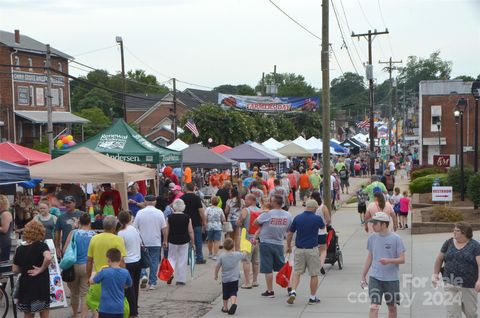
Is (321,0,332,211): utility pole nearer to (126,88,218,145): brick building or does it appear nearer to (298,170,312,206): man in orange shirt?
(298,170,312,206): man in orange shirt

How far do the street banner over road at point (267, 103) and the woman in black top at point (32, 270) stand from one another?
2044 inches

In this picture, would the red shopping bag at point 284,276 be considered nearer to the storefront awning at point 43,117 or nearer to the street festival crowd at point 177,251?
the street festival crowd at point 177,251

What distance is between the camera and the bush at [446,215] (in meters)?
19.8

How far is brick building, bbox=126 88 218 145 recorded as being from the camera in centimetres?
7531

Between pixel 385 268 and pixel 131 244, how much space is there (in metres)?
3.67

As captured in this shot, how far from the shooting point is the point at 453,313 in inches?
331

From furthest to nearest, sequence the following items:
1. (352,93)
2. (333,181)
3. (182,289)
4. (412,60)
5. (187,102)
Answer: (352,93) → (412,60) → (187,102) → (333,181) → (182,289)

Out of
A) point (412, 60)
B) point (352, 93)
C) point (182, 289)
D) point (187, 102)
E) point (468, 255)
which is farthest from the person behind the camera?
point (352, 93)

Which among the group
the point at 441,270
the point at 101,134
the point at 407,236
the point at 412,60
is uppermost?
the point at 412,60

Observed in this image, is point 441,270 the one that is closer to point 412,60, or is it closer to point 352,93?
point 412,60

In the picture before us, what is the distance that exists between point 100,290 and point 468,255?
4423 mm

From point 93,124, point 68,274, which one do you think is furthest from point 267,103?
point 68,274

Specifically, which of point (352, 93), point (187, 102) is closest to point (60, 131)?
point (187, 102)

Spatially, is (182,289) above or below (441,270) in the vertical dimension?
below
